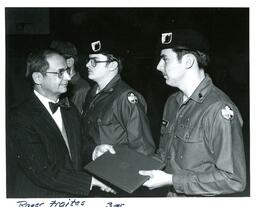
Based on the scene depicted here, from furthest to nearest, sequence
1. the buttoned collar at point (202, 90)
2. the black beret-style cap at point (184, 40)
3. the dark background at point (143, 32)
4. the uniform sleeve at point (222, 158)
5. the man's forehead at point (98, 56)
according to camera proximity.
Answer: the man's forehead at point (98, 56) < the dark background at point (143, 32) < the black beret-style cap at point (184, 40) < the buttoned collar at point (202, 90) < the uniform sleeve at point (222, 158)

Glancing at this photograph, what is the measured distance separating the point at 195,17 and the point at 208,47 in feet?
0.74

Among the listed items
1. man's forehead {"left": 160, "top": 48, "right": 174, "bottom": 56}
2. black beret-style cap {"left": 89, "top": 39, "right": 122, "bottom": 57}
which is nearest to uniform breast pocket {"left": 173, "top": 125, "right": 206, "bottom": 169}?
man's forehead {"left": 160, "top": 48, "right": 174, "bottom": 56}

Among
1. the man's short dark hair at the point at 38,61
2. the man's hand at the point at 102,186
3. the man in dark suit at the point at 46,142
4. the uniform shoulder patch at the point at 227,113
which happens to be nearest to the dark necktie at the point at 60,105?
the man in dark suit at the point at 46,142

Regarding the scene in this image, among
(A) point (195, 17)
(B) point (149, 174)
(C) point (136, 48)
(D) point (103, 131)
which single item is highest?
(A) point (195, 17)

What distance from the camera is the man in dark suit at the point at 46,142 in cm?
214

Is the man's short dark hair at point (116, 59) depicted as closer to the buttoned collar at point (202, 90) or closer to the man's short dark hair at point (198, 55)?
the man's short dark hair at point (198, 55)

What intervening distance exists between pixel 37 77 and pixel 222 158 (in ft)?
4.27

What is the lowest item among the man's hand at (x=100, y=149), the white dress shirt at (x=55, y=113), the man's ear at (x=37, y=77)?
the man's hand at (x=100, y=149)

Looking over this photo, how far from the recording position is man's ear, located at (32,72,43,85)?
222cm

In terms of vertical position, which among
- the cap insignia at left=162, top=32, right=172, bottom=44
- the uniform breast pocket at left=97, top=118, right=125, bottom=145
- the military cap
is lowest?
the uniform breast pocket at left=97, top=118, right=125, bottom=145

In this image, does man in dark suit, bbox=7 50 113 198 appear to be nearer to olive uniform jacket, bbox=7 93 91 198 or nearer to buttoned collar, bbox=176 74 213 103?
olive uniform jacket, bbox=7 93 91 198
